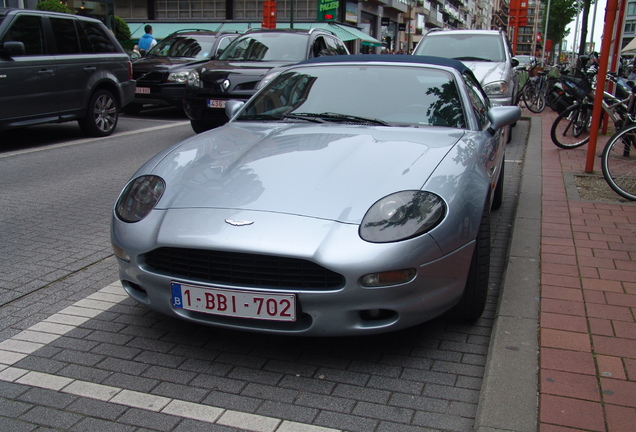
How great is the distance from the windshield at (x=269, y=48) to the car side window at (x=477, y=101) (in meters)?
6.23

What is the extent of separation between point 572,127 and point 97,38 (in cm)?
759

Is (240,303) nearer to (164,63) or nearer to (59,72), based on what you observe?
(59,72)

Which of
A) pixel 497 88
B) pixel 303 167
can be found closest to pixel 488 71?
pixel 497 88

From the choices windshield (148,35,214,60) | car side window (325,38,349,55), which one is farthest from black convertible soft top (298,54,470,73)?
windshield (148,35,214,60)

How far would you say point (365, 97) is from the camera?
4355 millimetres

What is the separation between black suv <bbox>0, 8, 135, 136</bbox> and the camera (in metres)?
8.77

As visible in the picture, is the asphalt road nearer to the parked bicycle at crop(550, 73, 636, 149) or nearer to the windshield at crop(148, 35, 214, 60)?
the parked bicycle at crop(550, 73, 636, 149)

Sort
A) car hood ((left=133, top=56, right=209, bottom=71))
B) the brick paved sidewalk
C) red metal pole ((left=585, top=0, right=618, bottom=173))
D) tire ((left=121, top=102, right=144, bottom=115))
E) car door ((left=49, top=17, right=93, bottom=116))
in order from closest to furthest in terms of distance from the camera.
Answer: the brick paved sidewalk → red metal pole ((left=585, top=0, right=618, bottom=173)) → car door ((left=49, top=17, right=93, bottom=116)) → car hood ((left=133, top=56, right=209, bottom=71)) → tire ((left=121, top=102, right=144, bottom=115))

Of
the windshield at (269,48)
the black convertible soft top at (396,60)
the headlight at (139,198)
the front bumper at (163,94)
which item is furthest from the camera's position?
the front bumper at (163,94)

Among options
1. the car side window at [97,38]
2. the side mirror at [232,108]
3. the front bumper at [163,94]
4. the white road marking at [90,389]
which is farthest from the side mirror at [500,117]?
the front bumper at [163,94]

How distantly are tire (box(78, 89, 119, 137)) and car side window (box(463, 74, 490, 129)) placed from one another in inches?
279

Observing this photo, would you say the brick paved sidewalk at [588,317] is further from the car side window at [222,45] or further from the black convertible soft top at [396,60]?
the car side window at [222,45]

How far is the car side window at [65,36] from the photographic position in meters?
9.55

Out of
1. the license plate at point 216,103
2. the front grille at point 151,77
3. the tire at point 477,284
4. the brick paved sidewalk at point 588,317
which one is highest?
the front grille at point 151,77
